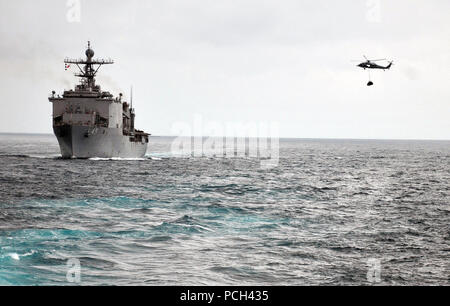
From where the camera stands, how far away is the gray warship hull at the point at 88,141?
225 feet

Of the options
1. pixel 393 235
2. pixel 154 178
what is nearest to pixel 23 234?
pixel 393 235

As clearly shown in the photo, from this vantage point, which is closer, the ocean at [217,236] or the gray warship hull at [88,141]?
the ocean at [217,236]

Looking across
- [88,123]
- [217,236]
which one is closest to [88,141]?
[88,123]

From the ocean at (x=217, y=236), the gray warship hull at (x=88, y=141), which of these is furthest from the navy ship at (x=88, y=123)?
the ocean at (x=217, y=236)

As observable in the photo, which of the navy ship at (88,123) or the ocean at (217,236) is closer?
the ocean at (217,236)

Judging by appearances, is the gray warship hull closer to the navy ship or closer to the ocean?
the navy ship

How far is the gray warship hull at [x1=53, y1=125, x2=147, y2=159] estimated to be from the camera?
225ft

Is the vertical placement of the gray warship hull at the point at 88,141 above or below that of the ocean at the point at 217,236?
above

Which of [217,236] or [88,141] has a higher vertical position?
[88,141]

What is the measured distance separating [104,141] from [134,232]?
50.6 meters

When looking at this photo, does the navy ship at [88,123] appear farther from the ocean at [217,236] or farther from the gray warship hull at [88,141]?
the ocean at [217,236]

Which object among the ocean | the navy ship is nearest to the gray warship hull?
the navy ship

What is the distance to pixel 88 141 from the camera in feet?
229

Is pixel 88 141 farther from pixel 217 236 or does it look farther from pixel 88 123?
pixel 217 236
